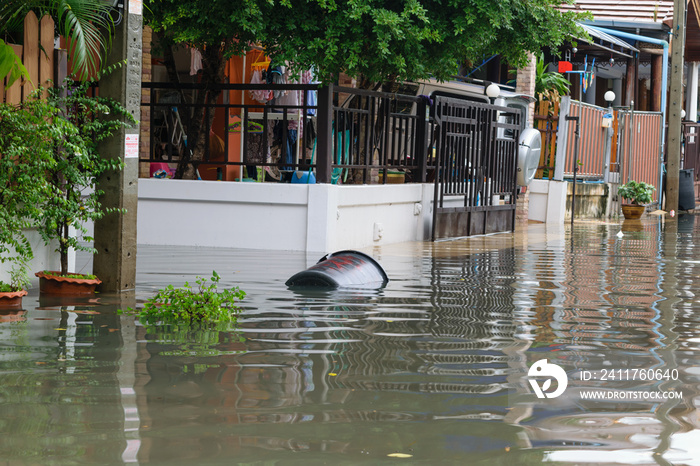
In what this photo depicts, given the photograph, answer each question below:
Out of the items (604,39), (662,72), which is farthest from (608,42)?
(662,72)

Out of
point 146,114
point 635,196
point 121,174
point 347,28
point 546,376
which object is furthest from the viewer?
point 635,196

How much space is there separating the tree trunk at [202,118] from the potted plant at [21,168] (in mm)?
5343

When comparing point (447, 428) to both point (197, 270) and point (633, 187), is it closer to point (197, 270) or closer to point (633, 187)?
point (197, 270)

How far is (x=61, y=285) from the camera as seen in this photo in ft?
27.3

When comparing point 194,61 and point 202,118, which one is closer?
point 202,118

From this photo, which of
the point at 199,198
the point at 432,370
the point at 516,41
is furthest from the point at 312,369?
the point at 516,41

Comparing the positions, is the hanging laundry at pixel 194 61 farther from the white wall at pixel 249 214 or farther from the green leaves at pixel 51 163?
the green leaves at pixel 51 163

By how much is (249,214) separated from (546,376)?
25.1 ft

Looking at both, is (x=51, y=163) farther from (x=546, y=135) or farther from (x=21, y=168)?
(x=546, y=135)

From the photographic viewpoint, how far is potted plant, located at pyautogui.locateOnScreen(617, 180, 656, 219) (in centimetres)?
2348

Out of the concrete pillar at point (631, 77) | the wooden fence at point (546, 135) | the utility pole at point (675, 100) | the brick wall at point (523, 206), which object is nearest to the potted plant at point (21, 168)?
the brick wall at point (523, 206)

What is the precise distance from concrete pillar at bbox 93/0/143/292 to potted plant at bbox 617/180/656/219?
56.5ft

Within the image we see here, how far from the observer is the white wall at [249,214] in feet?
41.3

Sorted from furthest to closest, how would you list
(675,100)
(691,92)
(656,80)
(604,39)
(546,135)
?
(691,92)
(656,80)
(675,100)
(604,39)
(546,135)
